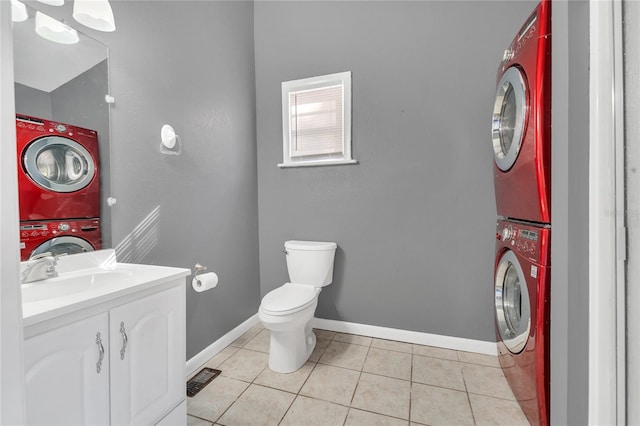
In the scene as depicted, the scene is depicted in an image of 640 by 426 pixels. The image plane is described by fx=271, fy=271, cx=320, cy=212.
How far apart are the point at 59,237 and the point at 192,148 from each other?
866 millimetres

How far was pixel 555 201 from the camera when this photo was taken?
0.83 m

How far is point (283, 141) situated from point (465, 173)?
1.47 meters

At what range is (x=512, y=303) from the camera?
1.53 meters

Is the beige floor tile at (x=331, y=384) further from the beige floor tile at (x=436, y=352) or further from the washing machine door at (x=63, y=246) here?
the washing machine door at (x=63, y=246)

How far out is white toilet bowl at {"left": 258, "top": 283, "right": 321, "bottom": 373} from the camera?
5.32 ft

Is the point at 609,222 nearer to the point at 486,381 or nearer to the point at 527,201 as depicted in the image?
the point at 527,201

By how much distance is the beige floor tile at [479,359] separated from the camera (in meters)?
1.81

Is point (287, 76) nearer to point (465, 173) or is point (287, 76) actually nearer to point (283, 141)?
point (283, 141)

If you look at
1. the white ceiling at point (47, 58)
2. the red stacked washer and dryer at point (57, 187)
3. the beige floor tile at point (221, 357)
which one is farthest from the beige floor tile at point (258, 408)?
the white ceiling at point (47, 58)

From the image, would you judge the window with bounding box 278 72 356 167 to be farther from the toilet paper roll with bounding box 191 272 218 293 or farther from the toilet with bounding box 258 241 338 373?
the toilet paper roll with bounding box 191 272 218 293

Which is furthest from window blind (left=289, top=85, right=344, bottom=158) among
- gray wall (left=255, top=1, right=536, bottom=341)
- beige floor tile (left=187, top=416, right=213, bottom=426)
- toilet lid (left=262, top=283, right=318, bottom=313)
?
beige floor tile (left=187, top=416, right=213, bottom=426)

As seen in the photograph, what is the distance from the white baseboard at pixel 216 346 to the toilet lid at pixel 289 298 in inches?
21.7

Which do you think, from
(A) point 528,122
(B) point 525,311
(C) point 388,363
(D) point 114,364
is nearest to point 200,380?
(D) point 114,364

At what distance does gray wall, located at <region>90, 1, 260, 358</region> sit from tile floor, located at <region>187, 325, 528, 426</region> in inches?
14.5
